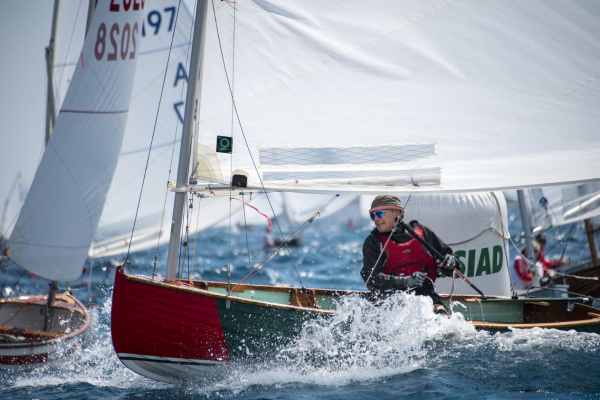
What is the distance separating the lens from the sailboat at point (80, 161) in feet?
18.0

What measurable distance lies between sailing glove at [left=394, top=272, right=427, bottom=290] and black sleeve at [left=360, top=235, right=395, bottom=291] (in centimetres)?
6

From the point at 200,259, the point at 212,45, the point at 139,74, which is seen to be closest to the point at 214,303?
the point at 212,45

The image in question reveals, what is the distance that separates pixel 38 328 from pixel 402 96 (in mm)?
5260

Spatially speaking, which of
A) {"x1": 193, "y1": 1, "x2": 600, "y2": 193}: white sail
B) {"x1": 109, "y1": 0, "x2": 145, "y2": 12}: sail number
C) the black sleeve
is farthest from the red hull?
{"x1": 109, "y1": 0, "x2": 145, "y2": 12}: sail number

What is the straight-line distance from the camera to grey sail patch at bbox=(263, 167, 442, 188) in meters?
5.12

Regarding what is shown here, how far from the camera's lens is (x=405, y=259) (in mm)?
5148

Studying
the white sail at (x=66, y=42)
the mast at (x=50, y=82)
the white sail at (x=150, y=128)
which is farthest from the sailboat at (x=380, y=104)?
the white sail at (x=66, y=42)

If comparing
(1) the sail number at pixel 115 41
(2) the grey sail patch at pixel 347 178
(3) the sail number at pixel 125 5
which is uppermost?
(3) the sail number at pixel 125 5

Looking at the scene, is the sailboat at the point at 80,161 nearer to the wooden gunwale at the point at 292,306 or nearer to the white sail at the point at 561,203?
A: the wooden gunwale at the point at 292,306

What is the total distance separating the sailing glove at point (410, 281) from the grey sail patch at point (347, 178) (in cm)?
86

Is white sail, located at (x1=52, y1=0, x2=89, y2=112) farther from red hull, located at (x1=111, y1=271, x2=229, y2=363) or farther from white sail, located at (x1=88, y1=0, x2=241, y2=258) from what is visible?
red hull, located at (x1=111, y1=271, x2=229, y2=363)

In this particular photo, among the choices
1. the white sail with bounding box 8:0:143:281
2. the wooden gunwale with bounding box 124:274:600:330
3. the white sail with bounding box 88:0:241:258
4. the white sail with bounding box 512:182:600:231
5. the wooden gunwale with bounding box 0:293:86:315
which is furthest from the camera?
the white sail with bounding box 512:182:600:231

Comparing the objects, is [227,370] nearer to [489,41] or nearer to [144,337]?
[144,337]

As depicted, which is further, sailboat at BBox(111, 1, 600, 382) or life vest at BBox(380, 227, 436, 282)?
life vest at BBox(380, 227, 436, 282)
